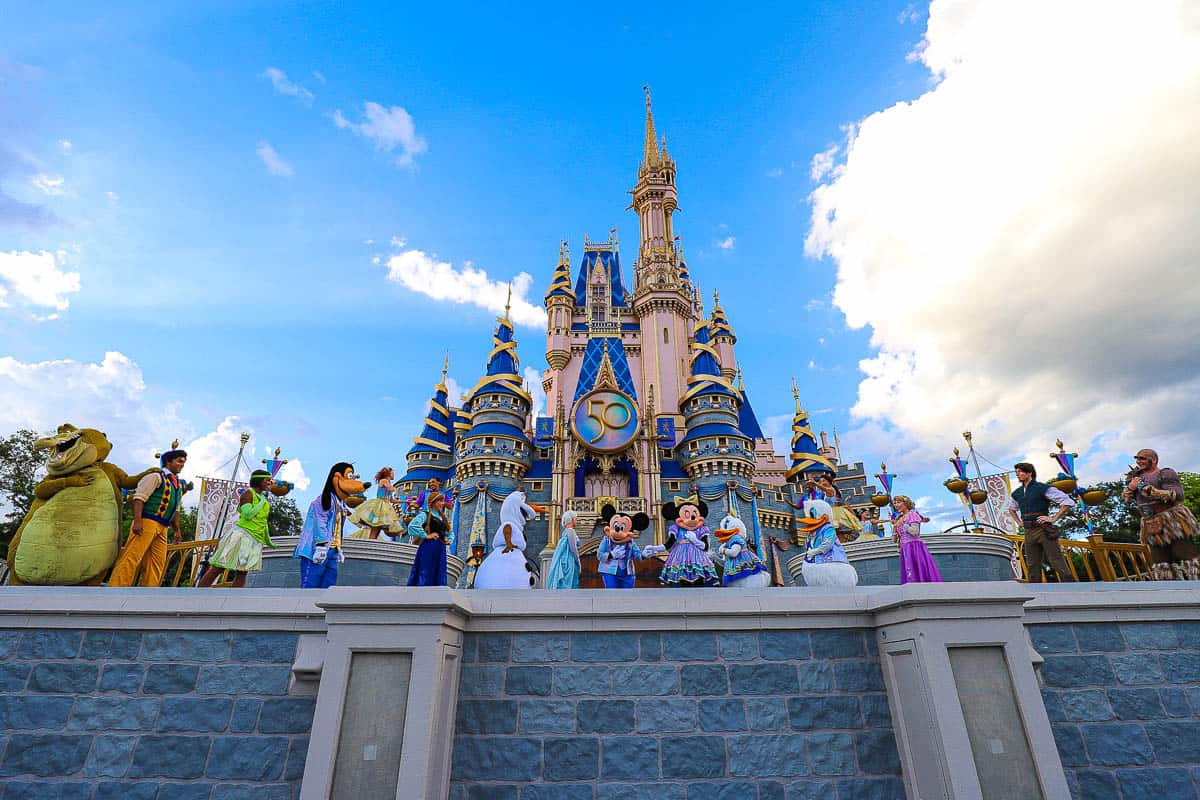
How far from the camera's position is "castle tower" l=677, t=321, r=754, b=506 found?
28.0 metres

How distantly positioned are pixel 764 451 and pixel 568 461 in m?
18.0

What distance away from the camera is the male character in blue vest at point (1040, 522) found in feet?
25.4

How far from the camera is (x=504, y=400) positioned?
29453 millimetres

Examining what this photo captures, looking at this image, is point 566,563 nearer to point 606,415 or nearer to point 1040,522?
point 1040,522

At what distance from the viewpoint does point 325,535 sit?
6.61m

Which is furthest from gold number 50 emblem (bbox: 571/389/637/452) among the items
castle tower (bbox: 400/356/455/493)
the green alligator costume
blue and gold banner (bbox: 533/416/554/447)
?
the green alligator costume

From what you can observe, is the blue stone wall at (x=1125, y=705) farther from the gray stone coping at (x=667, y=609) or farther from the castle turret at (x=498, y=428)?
the castle turret at (x=498, y=428)

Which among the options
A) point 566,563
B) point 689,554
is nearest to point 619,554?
point 566,563

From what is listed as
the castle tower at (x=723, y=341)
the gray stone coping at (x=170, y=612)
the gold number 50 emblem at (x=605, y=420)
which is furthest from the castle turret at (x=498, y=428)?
the gray stone coping at (x=170, y=612)

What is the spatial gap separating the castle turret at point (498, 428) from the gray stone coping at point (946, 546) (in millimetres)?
18613

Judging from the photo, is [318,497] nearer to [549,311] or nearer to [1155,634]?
[1155,634]

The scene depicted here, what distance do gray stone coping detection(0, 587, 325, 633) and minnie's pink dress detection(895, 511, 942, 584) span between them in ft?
24.1

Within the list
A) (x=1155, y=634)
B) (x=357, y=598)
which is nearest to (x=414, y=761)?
(x=357, y=598)

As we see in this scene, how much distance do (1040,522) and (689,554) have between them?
5.24 metres
